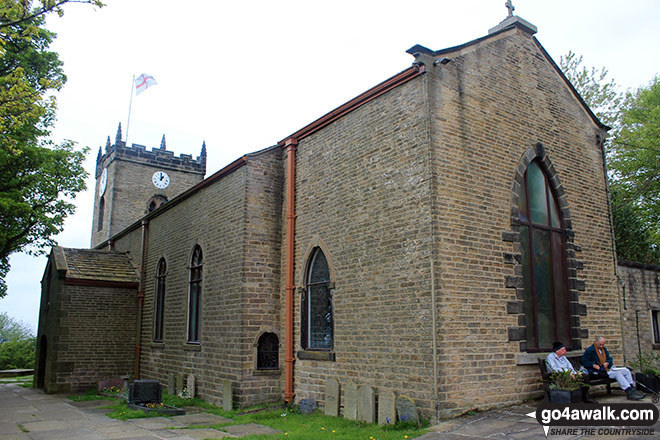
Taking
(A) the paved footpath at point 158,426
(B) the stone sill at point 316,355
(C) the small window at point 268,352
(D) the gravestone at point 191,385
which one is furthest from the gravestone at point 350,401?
(D) the gravestone at point 191,385

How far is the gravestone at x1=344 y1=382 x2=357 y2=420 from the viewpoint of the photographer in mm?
10273

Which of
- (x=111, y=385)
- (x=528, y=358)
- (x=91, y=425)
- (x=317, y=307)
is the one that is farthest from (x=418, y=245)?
(x=111, y=385)

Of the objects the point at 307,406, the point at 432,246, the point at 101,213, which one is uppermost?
the point at 101,213

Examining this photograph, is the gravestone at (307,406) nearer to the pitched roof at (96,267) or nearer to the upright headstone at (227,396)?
the upright headstone at (227,396)

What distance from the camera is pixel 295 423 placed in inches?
413

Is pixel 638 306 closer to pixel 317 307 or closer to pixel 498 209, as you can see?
pixel 498 209

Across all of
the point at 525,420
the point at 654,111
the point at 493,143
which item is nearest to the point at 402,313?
the point at 525,420

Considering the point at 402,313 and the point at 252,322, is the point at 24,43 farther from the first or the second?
the point at 402,313

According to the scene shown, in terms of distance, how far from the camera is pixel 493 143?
10758mm

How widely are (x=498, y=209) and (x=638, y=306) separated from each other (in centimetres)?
763

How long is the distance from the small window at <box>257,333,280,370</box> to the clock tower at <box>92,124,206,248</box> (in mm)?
22101

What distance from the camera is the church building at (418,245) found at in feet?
31.3

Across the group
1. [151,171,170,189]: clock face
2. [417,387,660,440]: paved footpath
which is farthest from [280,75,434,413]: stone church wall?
[151,171,170,189]: clock face

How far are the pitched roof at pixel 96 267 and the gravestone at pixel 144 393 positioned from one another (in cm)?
758
